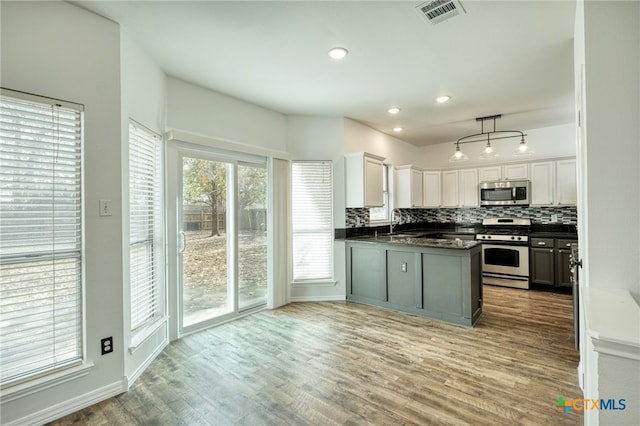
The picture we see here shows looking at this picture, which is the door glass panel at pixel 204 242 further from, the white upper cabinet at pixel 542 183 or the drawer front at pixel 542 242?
the white upper cabinet at pixel 542 183

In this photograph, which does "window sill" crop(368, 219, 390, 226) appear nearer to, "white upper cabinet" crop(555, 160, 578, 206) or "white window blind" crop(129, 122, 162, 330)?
"white upper cabinet" crop(555, 160, 578, 206)

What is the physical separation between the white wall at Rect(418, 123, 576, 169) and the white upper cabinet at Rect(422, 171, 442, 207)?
382 millimetres

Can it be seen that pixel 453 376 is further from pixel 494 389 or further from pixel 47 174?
pixel 47 174

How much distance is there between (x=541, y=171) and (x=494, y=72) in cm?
300

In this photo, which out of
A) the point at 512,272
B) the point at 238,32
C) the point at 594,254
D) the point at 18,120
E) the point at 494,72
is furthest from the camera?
the point at 512,272

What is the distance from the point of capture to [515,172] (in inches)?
214

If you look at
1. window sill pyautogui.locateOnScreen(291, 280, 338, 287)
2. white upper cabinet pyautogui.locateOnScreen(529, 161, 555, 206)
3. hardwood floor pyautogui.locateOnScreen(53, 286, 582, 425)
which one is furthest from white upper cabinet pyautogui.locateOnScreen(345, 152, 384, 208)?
white upper cabinet pyautogui.locateOnScreen(529, 161, 555, 206)

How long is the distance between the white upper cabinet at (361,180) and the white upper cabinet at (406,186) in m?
1.23

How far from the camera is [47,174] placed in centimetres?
198

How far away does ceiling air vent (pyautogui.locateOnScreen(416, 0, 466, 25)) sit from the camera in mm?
2037

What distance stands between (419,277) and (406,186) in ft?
7.78

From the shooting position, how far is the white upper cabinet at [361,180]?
4.43m

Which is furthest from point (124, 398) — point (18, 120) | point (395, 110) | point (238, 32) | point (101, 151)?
point (395, 110)

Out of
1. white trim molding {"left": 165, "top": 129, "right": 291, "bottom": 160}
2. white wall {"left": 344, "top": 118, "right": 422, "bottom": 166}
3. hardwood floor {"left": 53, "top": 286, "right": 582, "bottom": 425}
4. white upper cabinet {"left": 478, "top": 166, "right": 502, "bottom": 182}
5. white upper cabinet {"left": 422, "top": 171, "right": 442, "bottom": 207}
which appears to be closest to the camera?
hardwood floor {"left": 53, "top": 286, "right": 582, "bottom": 425}
